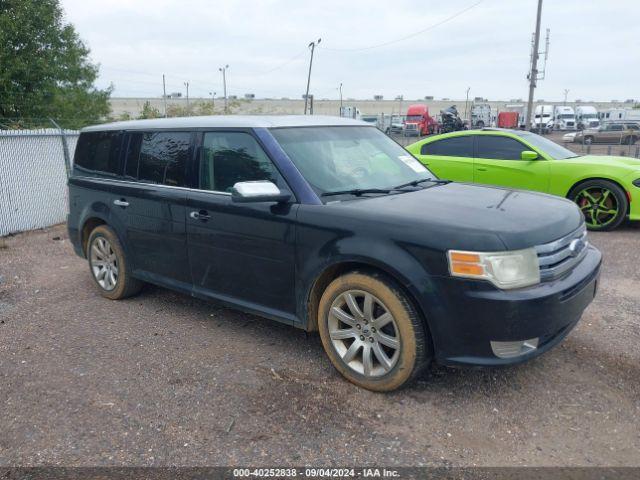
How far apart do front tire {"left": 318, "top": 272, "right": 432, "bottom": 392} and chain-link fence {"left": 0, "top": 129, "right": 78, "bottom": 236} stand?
7357mm

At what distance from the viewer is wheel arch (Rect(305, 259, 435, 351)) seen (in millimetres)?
3043

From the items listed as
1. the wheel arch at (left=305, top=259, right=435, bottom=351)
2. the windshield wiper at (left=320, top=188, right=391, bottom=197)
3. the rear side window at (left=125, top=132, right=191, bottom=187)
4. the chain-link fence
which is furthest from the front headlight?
the chain-link fence

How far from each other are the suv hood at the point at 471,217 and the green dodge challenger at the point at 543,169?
4.44m

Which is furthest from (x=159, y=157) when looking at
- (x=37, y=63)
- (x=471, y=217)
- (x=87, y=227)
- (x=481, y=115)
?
(x=481, y=115)

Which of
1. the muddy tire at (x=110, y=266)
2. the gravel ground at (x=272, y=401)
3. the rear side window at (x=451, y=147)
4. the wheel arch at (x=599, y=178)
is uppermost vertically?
the rear side window at (x=451, y=147)

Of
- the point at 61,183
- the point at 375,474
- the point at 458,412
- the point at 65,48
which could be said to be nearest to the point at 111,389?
the point at 375,474

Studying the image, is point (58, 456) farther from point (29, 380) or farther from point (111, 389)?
point (29, 380)

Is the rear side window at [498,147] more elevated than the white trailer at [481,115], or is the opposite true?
the white trailer at [481,115]

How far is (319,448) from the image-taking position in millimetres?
2779

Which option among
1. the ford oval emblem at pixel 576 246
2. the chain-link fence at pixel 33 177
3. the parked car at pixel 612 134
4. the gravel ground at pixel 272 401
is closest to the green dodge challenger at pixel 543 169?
the gravel ground at pixel 272 401

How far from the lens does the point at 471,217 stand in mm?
3074

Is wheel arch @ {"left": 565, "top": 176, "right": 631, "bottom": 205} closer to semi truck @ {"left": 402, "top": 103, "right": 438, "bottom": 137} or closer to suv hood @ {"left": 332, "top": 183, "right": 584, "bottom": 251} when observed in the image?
suv hood @ {"left": 332, "top": 183, "right": 584, "bottom": 251}

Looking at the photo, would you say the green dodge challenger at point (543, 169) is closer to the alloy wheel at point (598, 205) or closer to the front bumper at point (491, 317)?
the alloy wheel at point (598, 205)

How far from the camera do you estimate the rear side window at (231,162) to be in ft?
12.3
